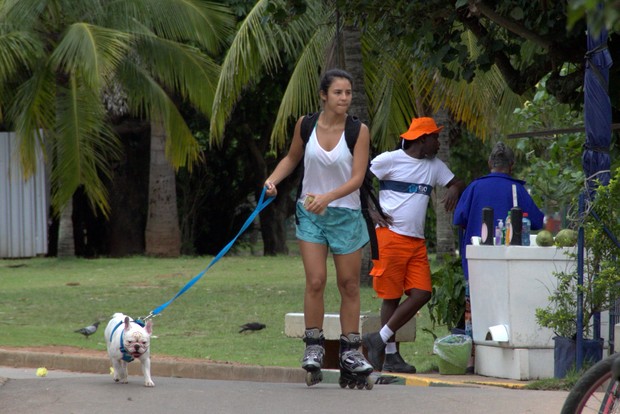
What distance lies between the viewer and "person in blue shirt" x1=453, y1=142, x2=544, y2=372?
9.34m

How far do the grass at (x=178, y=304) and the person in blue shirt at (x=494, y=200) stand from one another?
1264mm

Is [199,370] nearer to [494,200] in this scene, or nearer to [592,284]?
[494,200]

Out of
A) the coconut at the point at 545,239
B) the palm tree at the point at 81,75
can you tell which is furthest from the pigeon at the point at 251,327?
the palm tree at the point at 81,75

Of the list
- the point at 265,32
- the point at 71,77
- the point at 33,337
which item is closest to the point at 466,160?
the point at 71,77

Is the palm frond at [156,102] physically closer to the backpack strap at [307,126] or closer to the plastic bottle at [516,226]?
the plastic bottle at [516,226]

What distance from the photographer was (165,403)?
7.18m

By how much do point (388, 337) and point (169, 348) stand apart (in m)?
2.99

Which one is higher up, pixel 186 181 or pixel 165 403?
pixel 186 181

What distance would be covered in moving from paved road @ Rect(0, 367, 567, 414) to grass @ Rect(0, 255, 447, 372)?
2420 mm

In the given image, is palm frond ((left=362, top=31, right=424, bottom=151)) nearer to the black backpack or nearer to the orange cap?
the orange cap

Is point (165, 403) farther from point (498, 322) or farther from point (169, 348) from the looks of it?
point (169, 348)

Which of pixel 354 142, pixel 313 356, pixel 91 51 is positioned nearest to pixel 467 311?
pixel 313 356

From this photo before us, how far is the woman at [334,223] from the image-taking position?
7621 mm

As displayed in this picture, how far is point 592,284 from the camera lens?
7738mm
